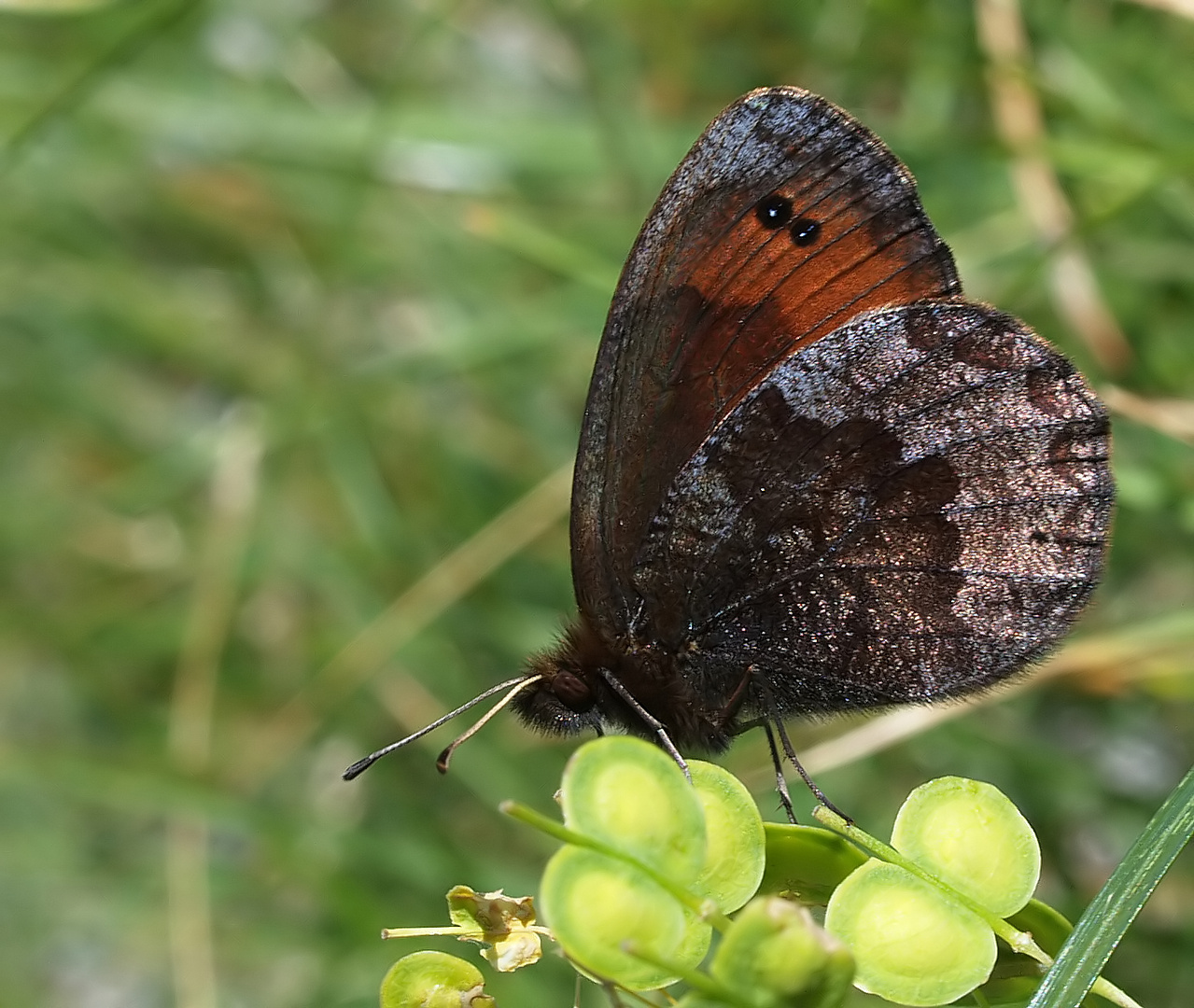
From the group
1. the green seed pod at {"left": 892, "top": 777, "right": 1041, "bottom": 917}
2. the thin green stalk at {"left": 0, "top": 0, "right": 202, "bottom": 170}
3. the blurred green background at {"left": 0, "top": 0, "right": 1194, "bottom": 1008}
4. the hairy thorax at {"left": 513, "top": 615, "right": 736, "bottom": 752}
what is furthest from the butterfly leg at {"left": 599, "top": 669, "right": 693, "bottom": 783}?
the thin green stalk at {"left": 0, "top": 0, "right": 202, "bottom": 170}

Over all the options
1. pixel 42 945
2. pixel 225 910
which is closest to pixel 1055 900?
pixel 225 910

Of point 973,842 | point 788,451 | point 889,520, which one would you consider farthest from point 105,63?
point 973,842

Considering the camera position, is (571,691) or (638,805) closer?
(638,805)

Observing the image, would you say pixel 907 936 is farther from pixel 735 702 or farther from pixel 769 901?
pixel 735 702

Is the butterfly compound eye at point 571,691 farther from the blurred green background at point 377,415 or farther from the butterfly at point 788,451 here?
the blurred green background at point 377,415

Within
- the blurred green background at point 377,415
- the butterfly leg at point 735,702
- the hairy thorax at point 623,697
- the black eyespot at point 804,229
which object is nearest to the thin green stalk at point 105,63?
the blurred green background at point 377,415

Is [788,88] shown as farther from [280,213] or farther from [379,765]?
[280,213]

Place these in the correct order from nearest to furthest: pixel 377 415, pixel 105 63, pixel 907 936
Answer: pixel 907 936 → pixel 105 63 → pixel 377 415
